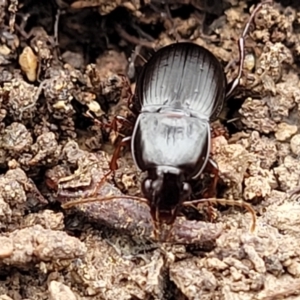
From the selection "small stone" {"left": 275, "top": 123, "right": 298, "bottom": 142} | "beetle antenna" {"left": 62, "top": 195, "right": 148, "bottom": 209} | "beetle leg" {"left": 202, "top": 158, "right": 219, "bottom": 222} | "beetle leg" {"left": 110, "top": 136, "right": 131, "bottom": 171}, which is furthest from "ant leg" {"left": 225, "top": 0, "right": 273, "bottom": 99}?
"beetle antenna" {"left": 62, "top": 195, "right": 148, "bottom": 209}

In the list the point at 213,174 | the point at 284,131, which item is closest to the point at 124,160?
the point at 213,174

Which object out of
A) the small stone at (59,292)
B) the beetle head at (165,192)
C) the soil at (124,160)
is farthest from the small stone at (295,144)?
the small stone at (59,292)

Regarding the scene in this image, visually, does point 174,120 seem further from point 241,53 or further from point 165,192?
point 241,53

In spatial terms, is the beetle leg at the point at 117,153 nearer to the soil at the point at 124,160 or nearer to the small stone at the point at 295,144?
the soil at the point at 124,160

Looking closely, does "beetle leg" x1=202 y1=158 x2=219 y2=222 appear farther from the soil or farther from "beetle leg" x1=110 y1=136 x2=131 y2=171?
"beetle leg" x1=110 y1=136 x2=131 y2=171

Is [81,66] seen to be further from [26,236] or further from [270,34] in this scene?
[26,236]
